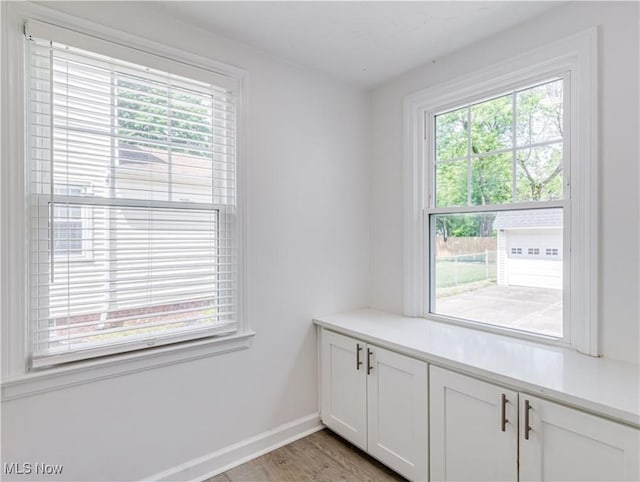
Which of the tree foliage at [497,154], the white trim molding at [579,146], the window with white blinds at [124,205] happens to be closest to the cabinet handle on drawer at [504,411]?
the white trim molding at [579,146]

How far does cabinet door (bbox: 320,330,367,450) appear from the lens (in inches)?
80.2

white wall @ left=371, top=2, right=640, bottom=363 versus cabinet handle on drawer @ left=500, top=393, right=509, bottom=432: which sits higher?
white wall @ left=371, top=2, right=640, bottom=363

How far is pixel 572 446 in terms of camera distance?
49.0 inches

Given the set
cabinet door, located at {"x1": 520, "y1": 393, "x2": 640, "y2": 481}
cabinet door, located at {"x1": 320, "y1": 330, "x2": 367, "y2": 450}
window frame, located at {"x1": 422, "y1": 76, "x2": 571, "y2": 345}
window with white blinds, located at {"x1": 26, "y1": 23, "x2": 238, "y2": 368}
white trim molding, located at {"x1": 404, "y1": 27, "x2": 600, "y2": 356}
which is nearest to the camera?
cabinet door, located at {"x1": 520, "y1": 393, "x2": 640, "y2": 481}

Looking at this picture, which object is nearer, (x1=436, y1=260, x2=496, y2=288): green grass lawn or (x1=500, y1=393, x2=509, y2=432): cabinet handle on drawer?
(x1=500, y1=393, x2=509, y2=432): cabinet handle on drawer

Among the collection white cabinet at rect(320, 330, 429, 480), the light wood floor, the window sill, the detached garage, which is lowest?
the light wood floor

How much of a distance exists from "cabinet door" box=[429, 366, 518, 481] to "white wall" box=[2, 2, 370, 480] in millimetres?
954

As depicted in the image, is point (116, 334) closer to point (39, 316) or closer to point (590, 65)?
point (39, 316)

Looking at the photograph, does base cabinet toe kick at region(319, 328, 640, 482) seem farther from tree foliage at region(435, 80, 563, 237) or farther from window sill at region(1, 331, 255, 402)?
tree foliage at region(435, 80, 563, 237)

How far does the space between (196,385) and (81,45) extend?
1.75m

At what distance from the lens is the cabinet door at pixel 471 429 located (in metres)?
1.41

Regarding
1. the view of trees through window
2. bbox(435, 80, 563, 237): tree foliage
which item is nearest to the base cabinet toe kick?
the view of trees through window

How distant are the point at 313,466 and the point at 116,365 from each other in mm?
1226

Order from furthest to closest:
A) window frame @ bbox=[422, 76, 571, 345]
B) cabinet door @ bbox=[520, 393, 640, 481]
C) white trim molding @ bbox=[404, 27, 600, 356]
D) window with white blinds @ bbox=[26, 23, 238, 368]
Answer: window frame @ bbox=[422, 76, 571, 345] < white trim molding @ bbox=[404, 27, 600, 356] < window with white blinds @ bbox=[26, 23, 238, 368] < cabinet door @ bbox=[520, 393, 640, 481]
